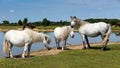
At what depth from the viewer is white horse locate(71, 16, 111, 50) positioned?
796 inches

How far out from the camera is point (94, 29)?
20703 mm

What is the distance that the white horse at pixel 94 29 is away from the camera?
2023 cm

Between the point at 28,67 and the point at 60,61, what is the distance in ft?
7.03

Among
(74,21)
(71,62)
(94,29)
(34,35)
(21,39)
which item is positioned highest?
(74,21)

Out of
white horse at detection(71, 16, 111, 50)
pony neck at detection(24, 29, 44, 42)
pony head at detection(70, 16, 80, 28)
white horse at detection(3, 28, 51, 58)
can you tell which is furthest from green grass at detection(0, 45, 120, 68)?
pony head at detection(70, 16, 80, 28)

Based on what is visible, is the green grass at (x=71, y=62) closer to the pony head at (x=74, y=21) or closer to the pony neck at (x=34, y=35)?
the pony neck at (x=34, y=35)

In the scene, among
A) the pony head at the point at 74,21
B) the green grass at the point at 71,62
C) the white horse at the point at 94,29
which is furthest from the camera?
the pony head at the point at 74,21

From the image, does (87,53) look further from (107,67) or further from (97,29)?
(107,67)

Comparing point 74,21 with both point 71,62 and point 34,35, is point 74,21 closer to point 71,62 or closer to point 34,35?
point 34,35

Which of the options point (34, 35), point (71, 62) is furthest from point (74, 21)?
point (71, 62)

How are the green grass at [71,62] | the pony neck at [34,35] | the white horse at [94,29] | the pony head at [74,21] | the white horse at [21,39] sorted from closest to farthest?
1. the green grass at [71,62]
2. the white horse at [21,39]
3. the pony neck at [34,35]
4. the white horse at [94,29]
5. the pony head at [74,21]

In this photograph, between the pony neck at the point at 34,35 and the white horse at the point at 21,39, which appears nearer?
the white horse at the point at 21,39

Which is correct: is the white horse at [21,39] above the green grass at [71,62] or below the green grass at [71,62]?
above

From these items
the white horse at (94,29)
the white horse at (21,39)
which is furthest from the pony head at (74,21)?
the white horse at (21,39)
